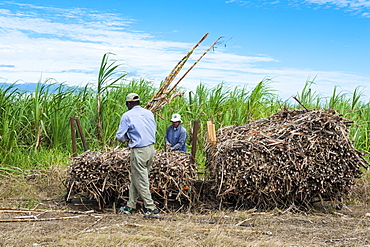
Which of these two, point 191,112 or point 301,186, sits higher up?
point 191,112

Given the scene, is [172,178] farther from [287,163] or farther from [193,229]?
[287,163]

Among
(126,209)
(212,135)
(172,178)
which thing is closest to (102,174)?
(126,209)

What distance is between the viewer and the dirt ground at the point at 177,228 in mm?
4809

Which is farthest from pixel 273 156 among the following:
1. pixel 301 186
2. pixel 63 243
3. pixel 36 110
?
pixel 36 110

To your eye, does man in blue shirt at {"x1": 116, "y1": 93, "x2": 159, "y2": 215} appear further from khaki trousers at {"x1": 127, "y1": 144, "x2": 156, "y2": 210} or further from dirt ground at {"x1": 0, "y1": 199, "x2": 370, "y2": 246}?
dirt ground at {"x1": 0, "y1": 199, "x2": 370, "y2": 246}

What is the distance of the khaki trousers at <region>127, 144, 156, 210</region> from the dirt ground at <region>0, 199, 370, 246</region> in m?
0.29

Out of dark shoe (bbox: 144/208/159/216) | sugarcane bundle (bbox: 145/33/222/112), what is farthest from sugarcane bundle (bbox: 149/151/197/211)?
sugarcane bundle (bbox: 145/33/222/112)

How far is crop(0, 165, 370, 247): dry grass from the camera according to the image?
4797 millimetres

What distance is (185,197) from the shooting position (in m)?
6.66

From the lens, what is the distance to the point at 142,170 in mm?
6078

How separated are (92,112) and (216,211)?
14.2ft

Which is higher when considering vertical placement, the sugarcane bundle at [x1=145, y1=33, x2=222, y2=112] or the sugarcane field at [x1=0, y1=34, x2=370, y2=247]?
the sugarcane bundle at [x1=145, y1=33, x2=222, y2=112]

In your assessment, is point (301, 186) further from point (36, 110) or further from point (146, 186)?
point (36, 110)

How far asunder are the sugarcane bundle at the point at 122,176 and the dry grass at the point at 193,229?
35 cm
